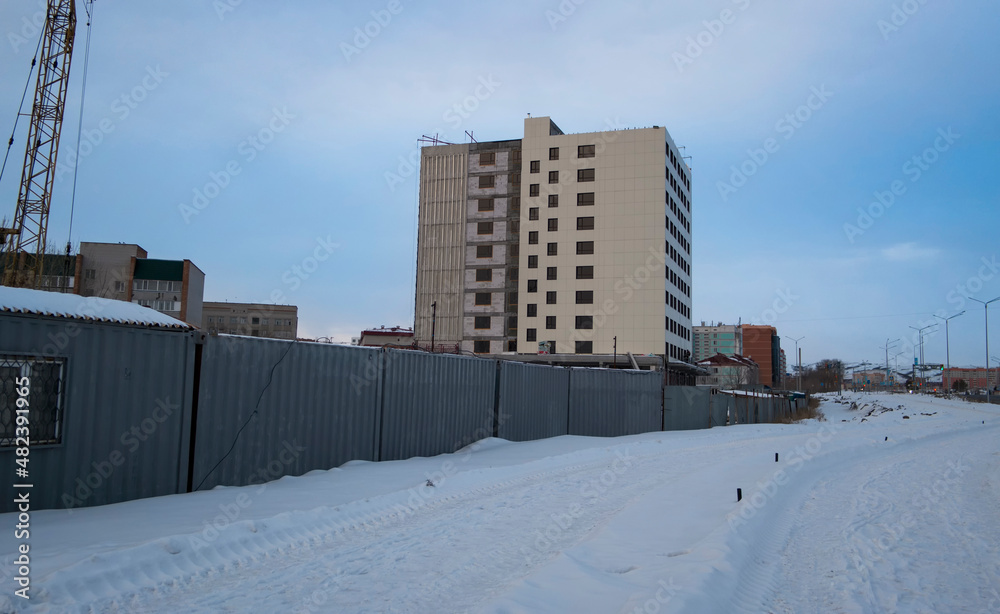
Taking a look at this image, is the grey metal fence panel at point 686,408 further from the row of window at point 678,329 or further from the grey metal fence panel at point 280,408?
the row of window at point 678,329

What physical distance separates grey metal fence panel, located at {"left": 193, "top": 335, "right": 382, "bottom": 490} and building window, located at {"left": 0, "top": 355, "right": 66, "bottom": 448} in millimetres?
1948

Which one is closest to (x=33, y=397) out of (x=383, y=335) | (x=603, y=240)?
(x=603, y=240)

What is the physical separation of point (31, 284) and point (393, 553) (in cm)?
7411

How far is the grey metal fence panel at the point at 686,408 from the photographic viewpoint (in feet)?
93.0

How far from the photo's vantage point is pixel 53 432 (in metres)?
7.81

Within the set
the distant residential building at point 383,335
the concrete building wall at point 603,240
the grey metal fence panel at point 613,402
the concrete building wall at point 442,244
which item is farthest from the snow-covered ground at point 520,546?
the distant residential building at point 383,335

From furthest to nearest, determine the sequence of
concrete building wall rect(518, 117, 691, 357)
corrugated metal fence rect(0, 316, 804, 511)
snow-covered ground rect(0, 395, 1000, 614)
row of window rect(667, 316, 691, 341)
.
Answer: row of window rect(667, 316, 691, 341) → concrete building wall rect(518, 117, 691, 357) → corrugated metal fence rect(0, 316, 804, 511) → snow-covered ground rect(0, 395, 1000, 614)

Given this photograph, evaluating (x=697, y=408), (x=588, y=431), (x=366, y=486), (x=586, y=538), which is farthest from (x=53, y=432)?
(x=697, y=408)

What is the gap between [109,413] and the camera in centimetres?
834

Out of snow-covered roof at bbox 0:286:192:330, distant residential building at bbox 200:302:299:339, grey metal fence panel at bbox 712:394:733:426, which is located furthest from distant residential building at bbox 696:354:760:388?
snow-covered roof at bbox 0:286:192:330

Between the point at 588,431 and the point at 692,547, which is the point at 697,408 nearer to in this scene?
the point at 588,431

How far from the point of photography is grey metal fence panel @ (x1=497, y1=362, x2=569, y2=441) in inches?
707

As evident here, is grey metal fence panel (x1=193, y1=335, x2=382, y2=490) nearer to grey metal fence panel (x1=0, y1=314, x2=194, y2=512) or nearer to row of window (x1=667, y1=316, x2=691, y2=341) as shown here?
grey metal fence panel (x1=0, y1=314, x2=194, y2=512)

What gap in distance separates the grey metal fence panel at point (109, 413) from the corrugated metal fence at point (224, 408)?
0.01 meters
